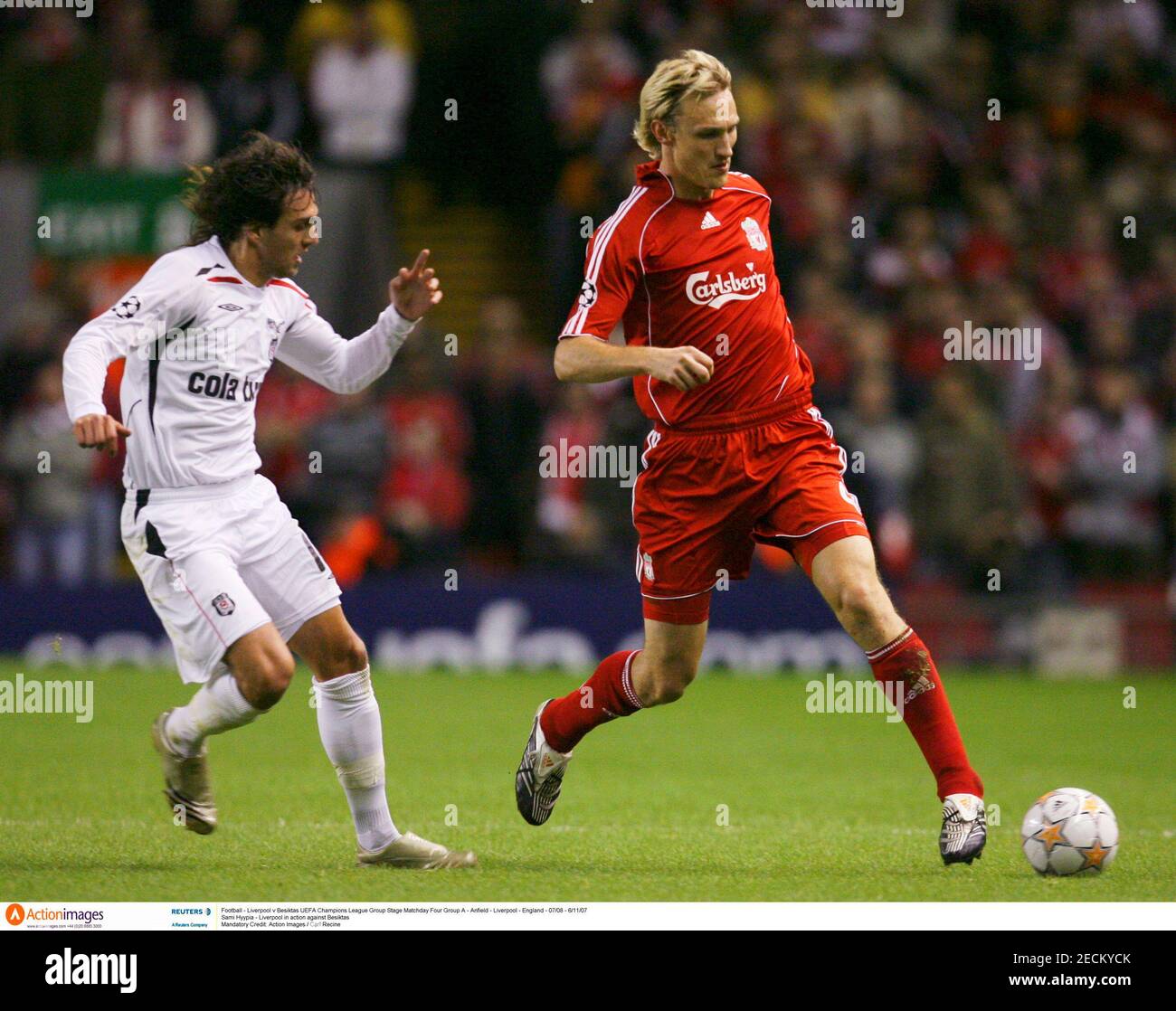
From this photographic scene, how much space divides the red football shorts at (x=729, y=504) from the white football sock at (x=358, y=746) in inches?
42.3

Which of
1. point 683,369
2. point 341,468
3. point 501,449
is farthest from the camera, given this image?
point 501,449

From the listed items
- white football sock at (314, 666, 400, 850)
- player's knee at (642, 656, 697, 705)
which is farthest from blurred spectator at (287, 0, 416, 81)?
white football sock at (314, 666, 400, 850)

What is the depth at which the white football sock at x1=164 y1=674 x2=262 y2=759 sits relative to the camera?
19.4 ft

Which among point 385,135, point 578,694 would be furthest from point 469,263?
point 578,694

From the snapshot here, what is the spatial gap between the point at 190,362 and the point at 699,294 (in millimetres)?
1732

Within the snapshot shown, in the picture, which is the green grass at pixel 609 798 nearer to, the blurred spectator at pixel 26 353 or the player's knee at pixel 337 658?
the player's knee at pixel 337 658

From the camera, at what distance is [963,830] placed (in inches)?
228

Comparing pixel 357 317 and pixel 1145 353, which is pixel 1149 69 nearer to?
pixel 1145 353

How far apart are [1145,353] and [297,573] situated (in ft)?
32.3

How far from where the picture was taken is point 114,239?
14.6 metres

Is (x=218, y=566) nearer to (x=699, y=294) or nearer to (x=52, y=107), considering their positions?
(x=699, y=294)

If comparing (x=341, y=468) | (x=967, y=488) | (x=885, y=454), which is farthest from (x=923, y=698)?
(x=341, y=468)

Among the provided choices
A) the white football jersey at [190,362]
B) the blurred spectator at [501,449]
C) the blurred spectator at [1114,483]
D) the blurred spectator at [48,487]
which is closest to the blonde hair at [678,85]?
A: the white football jersey at [190,362]

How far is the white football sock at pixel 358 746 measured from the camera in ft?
19.7
